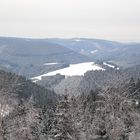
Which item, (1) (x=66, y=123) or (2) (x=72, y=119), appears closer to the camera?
(2) (x=72, y=119)

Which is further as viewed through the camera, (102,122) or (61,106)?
(102,122)

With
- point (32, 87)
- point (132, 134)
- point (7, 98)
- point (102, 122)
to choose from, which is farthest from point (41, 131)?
point (32, 87)

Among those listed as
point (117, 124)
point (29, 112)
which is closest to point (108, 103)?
point (117, 124)

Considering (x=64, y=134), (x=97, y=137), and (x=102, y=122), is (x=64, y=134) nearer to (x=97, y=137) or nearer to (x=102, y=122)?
(x=97, y=137)

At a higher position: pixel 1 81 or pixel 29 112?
pixel 1 81

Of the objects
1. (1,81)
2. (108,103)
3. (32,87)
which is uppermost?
(1,81)

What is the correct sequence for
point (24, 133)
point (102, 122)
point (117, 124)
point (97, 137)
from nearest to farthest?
point (117, 124), point (24, 133), point (97, 137), point (102, 122)

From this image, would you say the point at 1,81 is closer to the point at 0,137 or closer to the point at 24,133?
the point at 0,137

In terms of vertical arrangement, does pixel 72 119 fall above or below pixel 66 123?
above

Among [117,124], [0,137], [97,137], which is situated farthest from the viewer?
[97,137]
